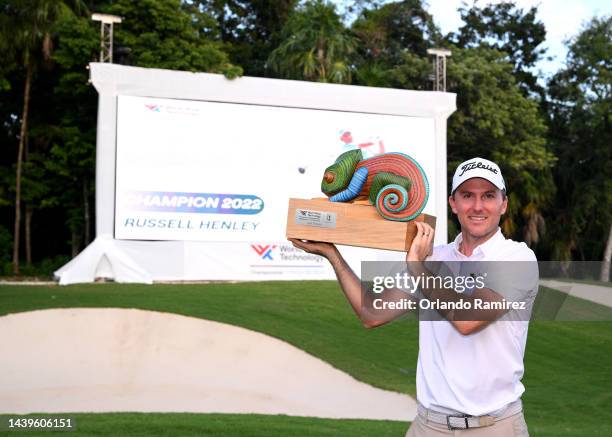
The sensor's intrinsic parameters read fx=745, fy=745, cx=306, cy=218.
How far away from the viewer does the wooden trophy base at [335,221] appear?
2719 millimetres

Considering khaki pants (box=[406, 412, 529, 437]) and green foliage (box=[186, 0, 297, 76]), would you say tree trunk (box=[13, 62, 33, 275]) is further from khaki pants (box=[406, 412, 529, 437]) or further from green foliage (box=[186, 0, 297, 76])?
khaki pants (box=[406, 412, 529, 437])

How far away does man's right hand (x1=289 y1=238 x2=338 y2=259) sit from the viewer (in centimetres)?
278

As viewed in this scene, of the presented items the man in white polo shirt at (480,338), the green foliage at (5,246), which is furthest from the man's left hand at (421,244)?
the green foliage at (5,246)

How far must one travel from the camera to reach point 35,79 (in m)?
26.0

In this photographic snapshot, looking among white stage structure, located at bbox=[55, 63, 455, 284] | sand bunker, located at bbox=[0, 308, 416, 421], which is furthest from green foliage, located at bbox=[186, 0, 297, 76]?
sand bunker, located at bbox=[0, 308, 416, 421]

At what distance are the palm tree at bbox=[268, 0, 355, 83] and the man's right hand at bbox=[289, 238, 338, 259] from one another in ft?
73.9

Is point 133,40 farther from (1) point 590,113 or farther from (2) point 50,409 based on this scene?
(1) point 590,113

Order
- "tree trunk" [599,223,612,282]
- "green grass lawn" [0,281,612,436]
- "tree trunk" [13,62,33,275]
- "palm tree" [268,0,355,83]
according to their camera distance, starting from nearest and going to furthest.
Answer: "green grass lawn" [0,281,612,436] < "tree trunk" [13,62,33,275] < "palm tree" [268,0,355,83] < "tree trunk" [599,223,612,282]

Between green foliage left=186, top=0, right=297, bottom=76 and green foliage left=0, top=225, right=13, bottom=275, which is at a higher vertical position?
green foliage left=186, top=0, right=297, bottom=76

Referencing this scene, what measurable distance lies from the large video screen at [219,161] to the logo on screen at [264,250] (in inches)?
7.1

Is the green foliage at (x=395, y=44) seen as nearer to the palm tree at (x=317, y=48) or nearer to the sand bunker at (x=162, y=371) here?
the palm tree at (x=317, y=48)

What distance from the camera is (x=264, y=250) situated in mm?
18766

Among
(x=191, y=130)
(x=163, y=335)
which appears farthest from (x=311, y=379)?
(x=191, y=130)

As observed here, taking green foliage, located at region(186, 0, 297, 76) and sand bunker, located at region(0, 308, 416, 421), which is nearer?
sand bunker, located at region(0, 308, 416, 421)
